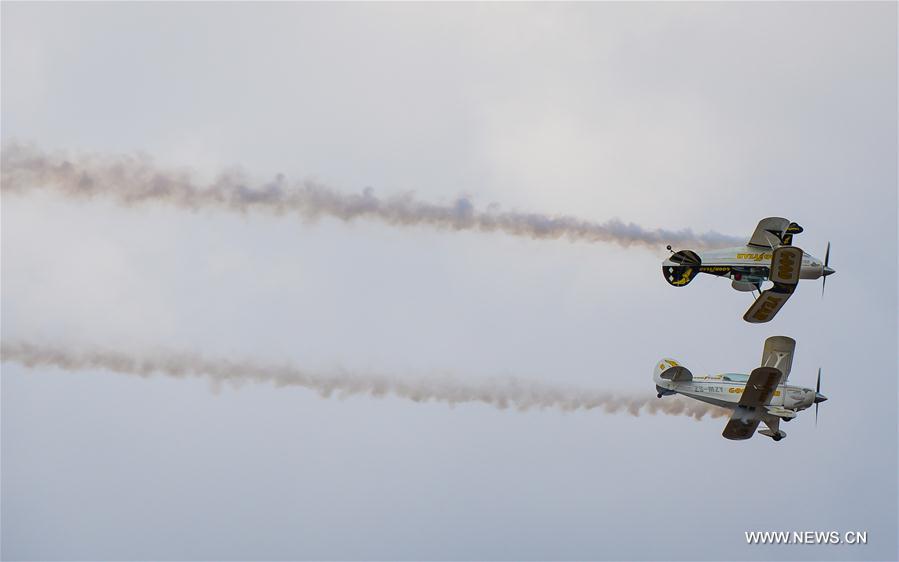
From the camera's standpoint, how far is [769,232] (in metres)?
59.5

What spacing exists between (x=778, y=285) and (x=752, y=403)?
4.66 m

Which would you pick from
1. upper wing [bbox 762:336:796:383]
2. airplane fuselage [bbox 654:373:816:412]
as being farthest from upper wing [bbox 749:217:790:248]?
airplane fuselage [bbox 654:373:816:412]

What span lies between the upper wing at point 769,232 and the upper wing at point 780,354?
456 cm

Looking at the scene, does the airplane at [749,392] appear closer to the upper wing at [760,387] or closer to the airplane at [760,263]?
the upper wing at [760,387]

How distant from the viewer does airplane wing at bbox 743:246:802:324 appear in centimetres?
5922

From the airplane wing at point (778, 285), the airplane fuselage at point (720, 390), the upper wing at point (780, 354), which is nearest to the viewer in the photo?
the airplane wing at point (778, 285)

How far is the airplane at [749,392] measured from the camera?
5969 centimetres

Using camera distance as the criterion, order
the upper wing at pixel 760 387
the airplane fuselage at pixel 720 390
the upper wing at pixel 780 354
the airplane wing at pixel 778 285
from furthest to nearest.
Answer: the upper wing at pixel 780 354
the airplane fuselage at pixel 720 390
the airplane wing at pixel 778 285
the upper wing at pixel 760 387

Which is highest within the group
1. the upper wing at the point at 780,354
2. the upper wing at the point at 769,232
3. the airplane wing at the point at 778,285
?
the upper wing at the point at 769,232

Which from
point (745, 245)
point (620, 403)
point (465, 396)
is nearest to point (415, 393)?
point (465, 396)

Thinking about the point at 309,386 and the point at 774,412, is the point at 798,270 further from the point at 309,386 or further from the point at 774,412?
the point at 309,386

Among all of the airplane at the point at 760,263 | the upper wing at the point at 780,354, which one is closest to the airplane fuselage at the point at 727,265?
the airplane at the point at 760,263

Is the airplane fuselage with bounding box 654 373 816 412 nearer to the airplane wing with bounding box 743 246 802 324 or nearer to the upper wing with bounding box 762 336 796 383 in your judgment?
the upper wing with bounding box 762 336 796 383

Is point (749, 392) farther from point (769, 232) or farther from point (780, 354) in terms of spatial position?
point (769, 232)
